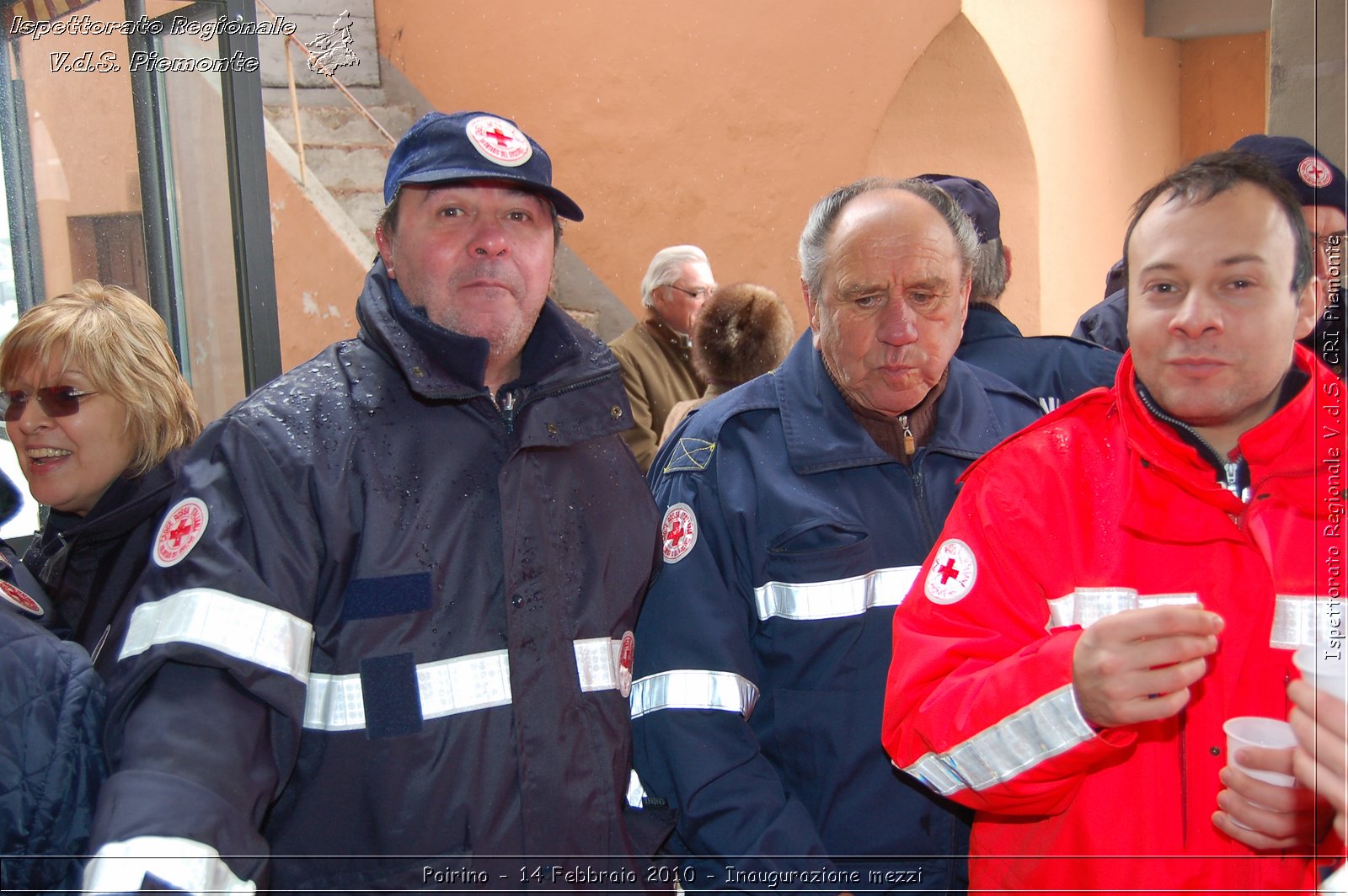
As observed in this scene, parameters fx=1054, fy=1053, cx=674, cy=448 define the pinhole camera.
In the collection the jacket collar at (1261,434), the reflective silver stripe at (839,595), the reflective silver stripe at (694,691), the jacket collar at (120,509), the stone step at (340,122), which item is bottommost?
the reflective silver stripe at (694,691)

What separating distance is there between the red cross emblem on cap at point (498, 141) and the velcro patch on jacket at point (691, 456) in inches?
25.5

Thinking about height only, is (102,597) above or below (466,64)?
below

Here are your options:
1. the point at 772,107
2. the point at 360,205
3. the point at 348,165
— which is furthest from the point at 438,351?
the point at 348,165

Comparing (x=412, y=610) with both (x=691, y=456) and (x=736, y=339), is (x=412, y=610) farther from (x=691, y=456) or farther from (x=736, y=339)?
(x=736, y=339)

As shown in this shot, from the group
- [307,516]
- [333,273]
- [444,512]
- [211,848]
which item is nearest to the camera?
[211,848]

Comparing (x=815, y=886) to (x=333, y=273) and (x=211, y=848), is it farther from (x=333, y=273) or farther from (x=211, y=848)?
(x=333, y=273)

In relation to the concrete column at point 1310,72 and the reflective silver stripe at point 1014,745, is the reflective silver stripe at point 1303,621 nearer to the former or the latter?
the reflective silver stripe at point 1014,745

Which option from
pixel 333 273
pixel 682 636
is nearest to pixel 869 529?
pixel 682 636

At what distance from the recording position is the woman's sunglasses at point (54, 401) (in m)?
2.22

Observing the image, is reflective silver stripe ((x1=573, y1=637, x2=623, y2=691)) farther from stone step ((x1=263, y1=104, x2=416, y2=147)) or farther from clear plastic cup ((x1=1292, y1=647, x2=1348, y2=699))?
stone step ((x1=263, y1=104, x2=416, y2=147))

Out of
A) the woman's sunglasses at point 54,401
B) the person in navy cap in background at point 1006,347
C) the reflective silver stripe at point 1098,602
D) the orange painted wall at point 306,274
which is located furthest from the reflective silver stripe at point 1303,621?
the orange painted wall at point 306,274

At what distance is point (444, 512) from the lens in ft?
5.94

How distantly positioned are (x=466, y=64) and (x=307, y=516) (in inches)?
271

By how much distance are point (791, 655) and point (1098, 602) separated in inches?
24.2
